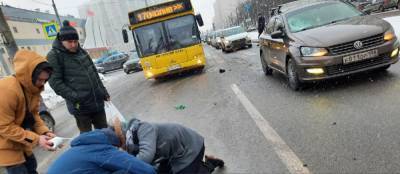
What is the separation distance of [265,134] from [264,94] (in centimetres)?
308

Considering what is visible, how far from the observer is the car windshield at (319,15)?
8.41m

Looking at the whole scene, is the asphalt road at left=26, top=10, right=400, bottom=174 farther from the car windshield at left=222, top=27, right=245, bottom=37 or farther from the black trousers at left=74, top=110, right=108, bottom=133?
the car windshield at left=222, top=27, right=245, bottom=37

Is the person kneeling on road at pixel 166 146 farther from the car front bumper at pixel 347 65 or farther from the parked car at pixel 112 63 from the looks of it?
the parked car at pixel 112 63

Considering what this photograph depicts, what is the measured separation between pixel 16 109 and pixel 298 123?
4.05 meters

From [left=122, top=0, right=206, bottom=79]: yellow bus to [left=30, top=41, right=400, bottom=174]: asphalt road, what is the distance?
16.5 ft

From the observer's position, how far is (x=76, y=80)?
16.4 ft

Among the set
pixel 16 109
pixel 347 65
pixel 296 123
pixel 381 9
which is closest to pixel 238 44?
pixel 381 9

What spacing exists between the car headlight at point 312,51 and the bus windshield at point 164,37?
8.38 meters

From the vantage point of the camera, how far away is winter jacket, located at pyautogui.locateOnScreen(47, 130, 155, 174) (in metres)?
2.36

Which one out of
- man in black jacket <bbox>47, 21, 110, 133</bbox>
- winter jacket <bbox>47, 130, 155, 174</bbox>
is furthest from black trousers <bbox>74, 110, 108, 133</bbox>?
winter jacket <bbox>47, 130, 155, 174</bbox>

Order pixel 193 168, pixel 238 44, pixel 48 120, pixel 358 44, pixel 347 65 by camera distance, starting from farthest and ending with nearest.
Answer: pixel 238 44
pixel 48 120
pixel 347 65
pixel 358 44
pixel 193 168

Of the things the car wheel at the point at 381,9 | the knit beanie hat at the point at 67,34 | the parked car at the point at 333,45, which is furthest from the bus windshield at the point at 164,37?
the car wheel at the point at 381,9

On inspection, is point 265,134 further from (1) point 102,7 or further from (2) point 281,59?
(1) point 102,7

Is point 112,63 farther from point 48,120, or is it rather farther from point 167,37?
point 48,120
